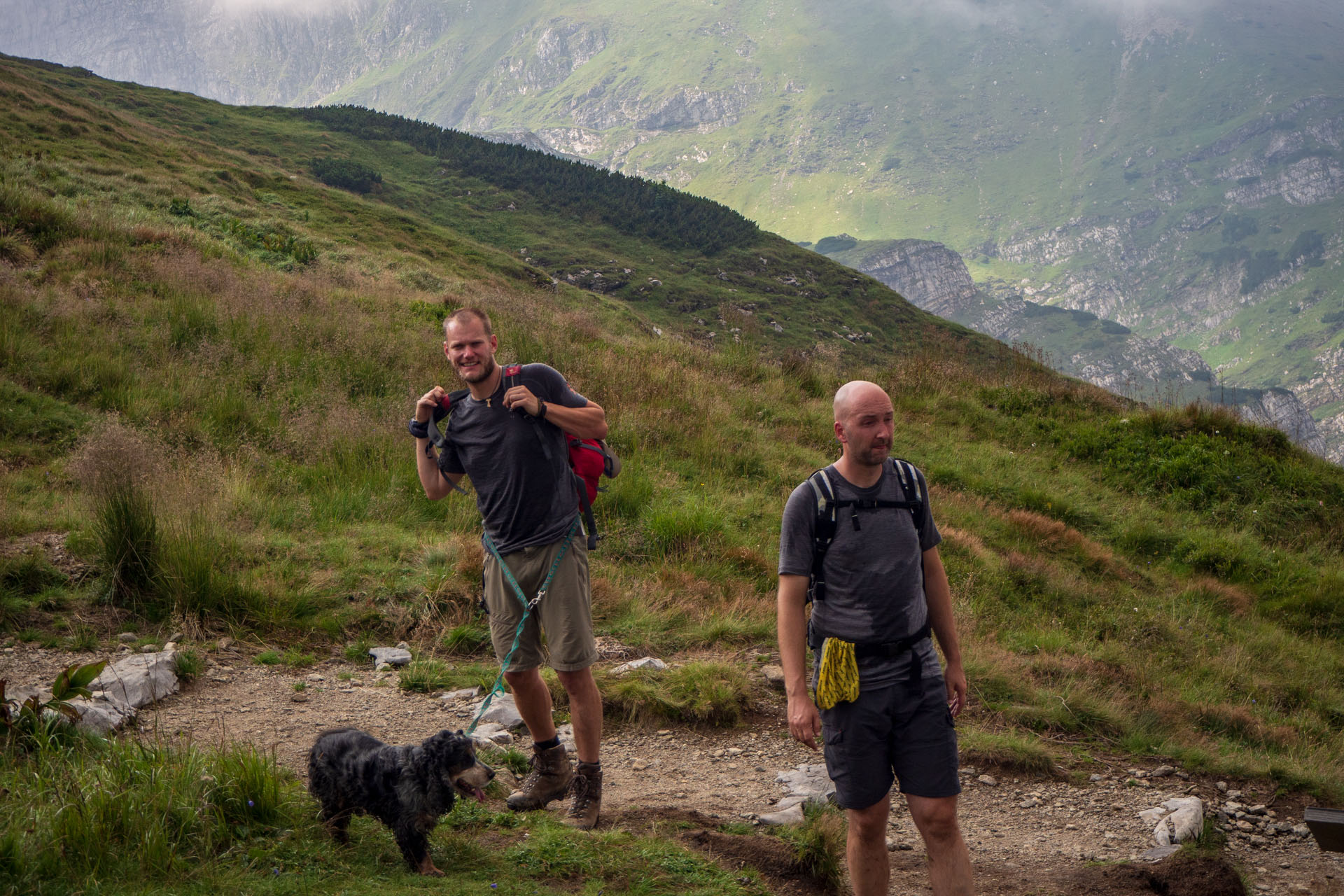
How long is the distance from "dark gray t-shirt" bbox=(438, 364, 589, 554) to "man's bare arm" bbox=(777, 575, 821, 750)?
1.22m

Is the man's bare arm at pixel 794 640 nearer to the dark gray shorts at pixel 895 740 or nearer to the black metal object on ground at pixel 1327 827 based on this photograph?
the dark gray shorts at pixel 895 740

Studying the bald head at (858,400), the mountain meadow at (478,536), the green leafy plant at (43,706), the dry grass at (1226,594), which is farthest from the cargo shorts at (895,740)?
the dry grass at (1226,594)

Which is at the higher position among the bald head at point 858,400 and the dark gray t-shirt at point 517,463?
the bald head at point 858,400

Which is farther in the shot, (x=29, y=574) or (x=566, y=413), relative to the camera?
(x=29, y=574)

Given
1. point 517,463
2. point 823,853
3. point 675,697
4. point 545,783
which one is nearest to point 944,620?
point 823,853

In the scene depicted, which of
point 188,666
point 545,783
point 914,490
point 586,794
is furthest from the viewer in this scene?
point 188,666

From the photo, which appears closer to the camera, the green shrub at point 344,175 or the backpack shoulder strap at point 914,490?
the backpack shoulder strap at point 914,490

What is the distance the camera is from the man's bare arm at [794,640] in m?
3.18

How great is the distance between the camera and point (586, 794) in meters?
4.01

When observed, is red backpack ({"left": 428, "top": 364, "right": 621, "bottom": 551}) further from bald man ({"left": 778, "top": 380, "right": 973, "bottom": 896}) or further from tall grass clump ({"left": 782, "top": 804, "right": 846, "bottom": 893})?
tall grass clump ({"left": 782, "top": 804, "right": 846, "bottom": 893})

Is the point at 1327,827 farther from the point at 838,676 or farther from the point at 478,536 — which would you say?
the point at 478,536

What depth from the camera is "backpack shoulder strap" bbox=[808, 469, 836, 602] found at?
324cm

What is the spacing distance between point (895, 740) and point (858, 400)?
129 cm

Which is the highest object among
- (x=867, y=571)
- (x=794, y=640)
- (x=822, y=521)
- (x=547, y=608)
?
(x=822, y=521)
